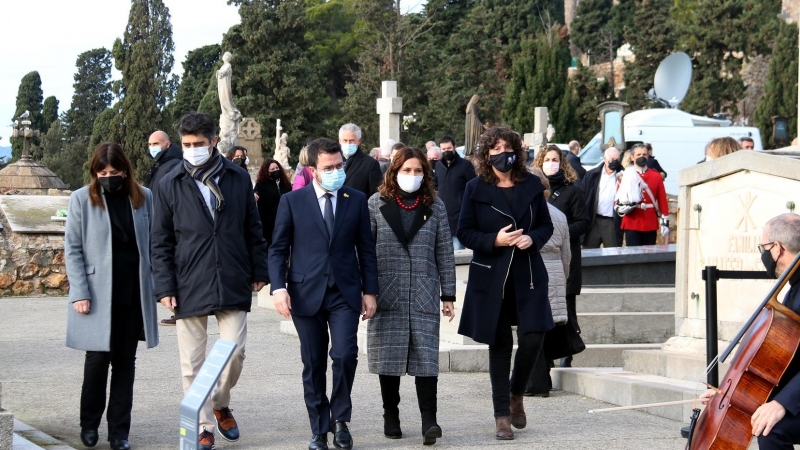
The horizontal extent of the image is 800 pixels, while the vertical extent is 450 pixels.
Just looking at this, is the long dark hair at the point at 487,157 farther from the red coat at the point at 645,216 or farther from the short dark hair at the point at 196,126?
the red coat at the point at 645,216

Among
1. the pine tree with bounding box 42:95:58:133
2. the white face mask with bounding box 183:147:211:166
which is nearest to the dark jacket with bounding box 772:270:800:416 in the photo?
the white face mask with bounding box 183:147:211:166

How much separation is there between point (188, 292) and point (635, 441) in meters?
2.72

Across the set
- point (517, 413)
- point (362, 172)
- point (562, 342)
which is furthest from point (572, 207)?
point (517, 413)

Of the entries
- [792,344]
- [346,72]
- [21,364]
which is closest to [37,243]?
[21,364]

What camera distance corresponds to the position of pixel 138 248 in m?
7.12

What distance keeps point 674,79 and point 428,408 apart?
26429 millimetres

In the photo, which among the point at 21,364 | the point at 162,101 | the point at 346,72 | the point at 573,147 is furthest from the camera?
the point at 346,72

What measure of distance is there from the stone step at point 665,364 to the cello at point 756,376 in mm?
3400

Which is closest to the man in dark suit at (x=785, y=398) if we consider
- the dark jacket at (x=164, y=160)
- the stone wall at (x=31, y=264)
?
the dark jacket at (x=164, y=160)

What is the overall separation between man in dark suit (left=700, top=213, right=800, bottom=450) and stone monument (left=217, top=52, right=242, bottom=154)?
107 feet

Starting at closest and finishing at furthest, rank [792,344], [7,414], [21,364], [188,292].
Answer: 1. [792,344]
2. [7,414]
3. [188,292]
4. [21,364]

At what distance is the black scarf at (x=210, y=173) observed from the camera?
6926mm

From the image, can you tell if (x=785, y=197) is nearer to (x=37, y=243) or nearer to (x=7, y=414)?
(x=7, y=414)

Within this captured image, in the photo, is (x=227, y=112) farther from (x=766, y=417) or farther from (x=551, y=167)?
(x=766, y=417)
